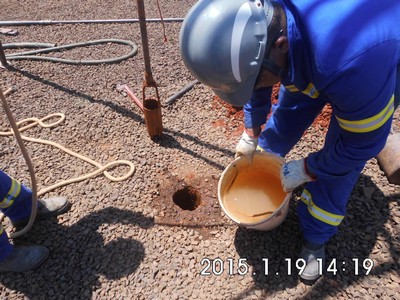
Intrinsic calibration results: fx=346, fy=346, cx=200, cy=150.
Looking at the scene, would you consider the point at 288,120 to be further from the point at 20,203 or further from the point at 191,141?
the point at 20,203

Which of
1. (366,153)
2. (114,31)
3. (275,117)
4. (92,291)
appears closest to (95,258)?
(92,291)

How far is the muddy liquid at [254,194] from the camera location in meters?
2.62

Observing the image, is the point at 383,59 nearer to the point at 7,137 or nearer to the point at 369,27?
the point at 369,27

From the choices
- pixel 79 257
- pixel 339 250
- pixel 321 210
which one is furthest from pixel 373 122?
pixel 79 257

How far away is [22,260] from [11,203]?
42 centimetres

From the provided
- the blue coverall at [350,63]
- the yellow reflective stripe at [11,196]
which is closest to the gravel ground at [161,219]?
the yellow reflective stripe at [11,196]

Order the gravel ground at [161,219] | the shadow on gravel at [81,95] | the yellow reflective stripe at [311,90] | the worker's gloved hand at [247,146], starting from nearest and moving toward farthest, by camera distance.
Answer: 1. the yellow reflective stripe at [311,90]
2. the gravel ground at [161,219]
3. the worker's gloved hand at [247,146]
4. the shadow on gravel at [81,95]

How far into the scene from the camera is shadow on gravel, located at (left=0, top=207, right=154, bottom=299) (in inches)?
98.6

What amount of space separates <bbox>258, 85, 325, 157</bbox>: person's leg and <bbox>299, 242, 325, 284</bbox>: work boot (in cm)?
82

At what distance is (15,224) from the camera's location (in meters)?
2.79

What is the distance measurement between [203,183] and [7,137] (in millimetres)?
2172

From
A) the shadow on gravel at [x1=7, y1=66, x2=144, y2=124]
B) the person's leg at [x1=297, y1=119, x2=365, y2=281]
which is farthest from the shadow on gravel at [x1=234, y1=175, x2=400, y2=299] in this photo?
the shadow on gravel at [x1=7, y1=66, x2=144, y2=124]
